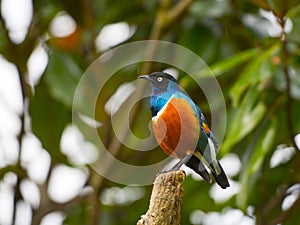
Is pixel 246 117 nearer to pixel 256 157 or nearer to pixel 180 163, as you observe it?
pixel 256 157

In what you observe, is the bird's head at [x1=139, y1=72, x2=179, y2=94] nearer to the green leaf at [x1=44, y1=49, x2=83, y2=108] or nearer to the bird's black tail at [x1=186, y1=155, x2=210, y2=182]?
the bird's black tail at [x1=186, y1=155, x2=210, y2=182]

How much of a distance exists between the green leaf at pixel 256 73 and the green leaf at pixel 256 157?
0.22 metres

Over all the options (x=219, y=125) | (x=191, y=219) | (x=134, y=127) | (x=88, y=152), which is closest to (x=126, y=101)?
(x=134, y=127)

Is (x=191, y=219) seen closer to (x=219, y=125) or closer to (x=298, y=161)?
(x=298, y=161)

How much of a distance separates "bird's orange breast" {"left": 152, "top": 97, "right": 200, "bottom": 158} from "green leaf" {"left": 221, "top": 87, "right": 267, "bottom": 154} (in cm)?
86

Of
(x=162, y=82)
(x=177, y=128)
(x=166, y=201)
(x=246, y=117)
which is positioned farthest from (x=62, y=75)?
(x=166, y=201)

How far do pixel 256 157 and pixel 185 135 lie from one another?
0.99 meters

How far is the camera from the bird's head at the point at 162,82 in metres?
2.19

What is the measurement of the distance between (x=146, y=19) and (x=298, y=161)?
122cm

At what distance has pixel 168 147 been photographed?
2131 mm

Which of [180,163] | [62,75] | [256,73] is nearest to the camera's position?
[180,163]

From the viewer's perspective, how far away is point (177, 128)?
209cm

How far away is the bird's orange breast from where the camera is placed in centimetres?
208

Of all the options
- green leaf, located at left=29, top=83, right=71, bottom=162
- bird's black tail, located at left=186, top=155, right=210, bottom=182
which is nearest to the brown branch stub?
bird's black tail, located at left=186, top=155, right=210, bottom=182
